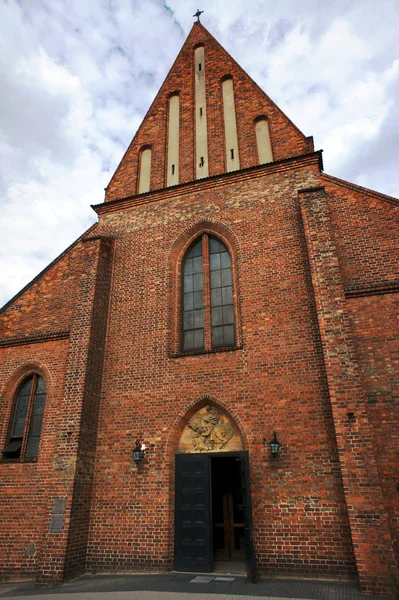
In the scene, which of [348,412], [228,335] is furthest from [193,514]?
[228,335]

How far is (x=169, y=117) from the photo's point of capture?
13008 mm

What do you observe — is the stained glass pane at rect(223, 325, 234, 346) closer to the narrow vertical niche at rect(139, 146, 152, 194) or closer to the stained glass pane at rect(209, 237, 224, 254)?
the stained glass pane at rect(209, 237, 224, 254)

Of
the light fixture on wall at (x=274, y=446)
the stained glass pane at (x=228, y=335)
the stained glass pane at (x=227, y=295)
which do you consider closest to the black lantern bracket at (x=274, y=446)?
the light fixture on wall at (x=274, y=446)

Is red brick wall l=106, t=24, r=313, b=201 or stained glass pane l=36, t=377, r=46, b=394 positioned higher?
red brick wall l=106, t=24, r=313, b=201

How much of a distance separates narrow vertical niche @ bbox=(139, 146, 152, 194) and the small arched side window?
619 centimetres

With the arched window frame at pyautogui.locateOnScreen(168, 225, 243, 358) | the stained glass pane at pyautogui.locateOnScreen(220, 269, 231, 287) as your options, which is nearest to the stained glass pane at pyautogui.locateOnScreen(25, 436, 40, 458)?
the arched window frame at pyautogui.locateOnScreen(168, 225, 243, 358)

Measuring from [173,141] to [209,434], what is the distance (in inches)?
343

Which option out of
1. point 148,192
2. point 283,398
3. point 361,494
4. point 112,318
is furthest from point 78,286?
point 361,494

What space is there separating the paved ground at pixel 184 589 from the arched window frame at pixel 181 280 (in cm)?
431

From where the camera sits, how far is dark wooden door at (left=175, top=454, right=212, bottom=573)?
7.83 m

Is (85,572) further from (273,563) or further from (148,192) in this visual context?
(148,192)

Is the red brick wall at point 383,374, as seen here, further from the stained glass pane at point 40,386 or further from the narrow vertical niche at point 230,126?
the stained glass pane at point 40,386

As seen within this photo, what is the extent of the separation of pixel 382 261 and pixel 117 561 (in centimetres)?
829

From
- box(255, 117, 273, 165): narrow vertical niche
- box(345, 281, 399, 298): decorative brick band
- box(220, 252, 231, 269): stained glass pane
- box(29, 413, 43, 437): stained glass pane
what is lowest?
box(29, 413, 43, 437): stained glass pane
